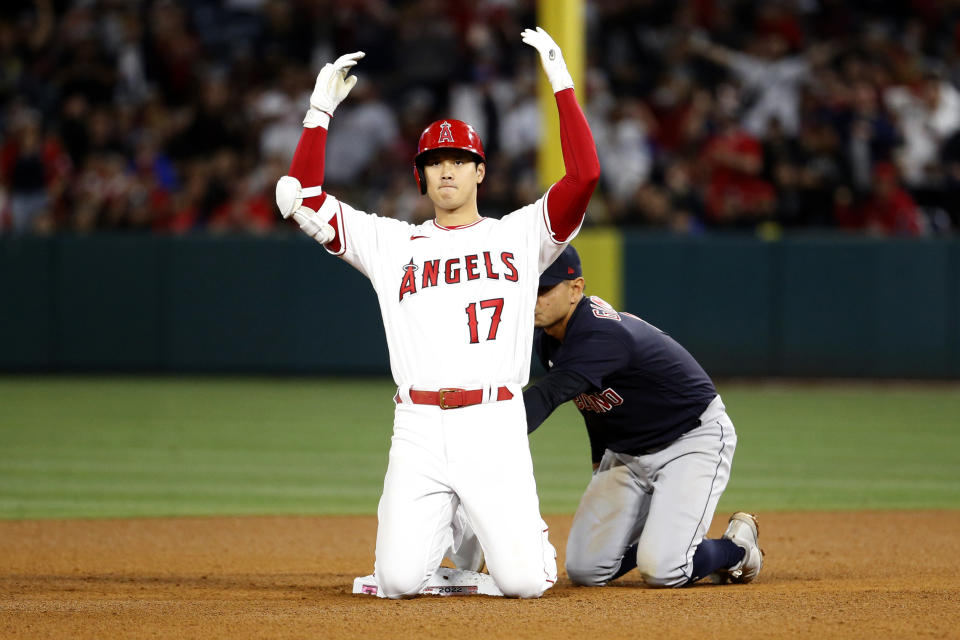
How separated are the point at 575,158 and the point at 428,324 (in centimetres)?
82

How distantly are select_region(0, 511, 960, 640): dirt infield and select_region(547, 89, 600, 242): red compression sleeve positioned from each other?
4.74 ft

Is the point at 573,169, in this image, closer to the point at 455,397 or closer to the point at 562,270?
the point at 562,270

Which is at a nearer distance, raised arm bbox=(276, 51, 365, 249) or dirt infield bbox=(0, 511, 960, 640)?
dirt infield bbox=(0, 511, 960, 640)

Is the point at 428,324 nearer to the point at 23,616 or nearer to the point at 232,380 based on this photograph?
the point at 23,616

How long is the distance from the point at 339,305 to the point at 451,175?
10535mm

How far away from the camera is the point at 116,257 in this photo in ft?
50.6

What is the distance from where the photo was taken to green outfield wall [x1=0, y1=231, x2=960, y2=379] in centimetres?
1481

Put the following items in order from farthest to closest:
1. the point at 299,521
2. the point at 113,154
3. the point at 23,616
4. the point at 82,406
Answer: the point at 113,154 < the point at 82,406 < the point at 299,521 < the point at 23,616

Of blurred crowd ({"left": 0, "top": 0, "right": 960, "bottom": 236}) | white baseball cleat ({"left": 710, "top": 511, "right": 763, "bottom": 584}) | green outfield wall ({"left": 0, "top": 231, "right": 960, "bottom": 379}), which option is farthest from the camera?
blurred crowd ({"left": 0, "top": 0, "right": 960, "bottom": 236})

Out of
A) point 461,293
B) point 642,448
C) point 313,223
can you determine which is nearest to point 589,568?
point 642,448

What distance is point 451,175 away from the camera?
500 cm

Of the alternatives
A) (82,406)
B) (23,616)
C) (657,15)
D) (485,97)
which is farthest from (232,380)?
(23,616)

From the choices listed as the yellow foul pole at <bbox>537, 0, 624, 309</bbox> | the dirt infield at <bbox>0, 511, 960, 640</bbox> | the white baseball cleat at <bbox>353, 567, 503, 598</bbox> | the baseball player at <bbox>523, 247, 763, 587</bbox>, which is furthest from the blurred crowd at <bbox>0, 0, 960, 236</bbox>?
the white baseball cleat at <bbox>353, 567, 503, 598</bbox>

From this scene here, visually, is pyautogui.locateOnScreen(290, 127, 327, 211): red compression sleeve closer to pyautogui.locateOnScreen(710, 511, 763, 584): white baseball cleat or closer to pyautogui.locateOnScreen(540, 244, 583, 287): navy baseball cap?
pyautogui.locateOnScreen(540, 244, 583, 287): navy baseball cap
